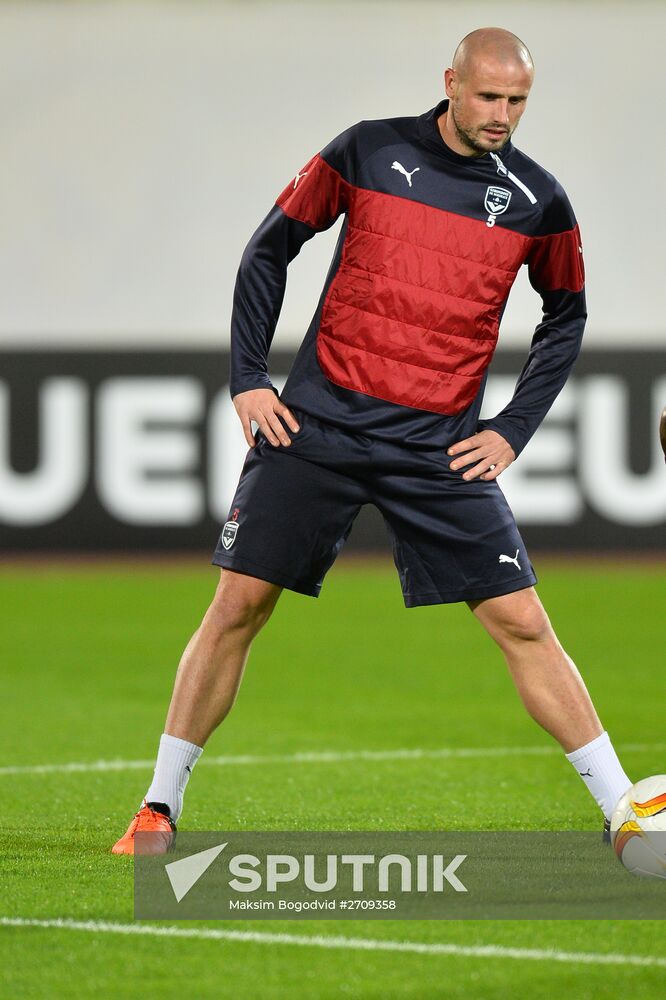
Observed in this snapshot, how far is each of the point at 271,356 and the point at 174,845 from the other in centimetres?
957

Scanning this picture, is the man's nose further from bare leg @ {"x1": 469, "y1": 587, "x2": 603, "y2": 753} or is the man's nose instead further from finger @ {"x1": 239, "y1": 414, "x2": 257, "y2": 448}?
bare leg @ {"x1": 469, "y1": 587, "x2": 603, "y2": 753}

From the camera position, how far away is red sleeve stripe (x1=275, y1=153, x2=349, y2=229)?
4.55 metres

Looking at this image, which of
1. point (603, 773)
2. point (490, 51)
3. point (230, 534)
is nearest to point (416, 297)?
point (490, 51)

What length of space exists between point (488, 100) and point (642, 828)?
6.15 feet

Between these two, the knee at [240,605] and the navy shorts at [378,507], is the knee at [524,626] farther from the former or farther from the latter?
the knee at [240,605]

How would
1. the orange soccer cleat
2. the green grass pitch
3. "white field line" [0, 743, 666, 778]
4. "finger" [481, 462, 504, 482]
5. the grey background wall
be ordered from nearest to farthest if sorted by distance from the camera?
the green grass pitch
the orange soccer cleat
"finger" [481, 462, 504, 482]
"white field line" [0, 743, 666, 778]
the grey background wall

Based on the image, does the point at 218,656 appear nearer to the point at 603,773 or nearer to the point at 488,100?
the point at 603,773

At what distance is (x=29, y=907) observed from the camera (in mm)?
3922

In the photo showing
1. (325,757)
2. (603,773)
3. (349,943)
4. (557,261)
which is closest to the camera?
(349,943)

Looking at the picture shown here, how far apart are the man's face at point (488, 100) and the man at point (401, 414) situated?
4 centimetres

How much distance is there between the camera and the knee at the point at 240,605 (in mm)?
4547

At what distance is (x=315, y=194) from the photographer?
456 centimetres

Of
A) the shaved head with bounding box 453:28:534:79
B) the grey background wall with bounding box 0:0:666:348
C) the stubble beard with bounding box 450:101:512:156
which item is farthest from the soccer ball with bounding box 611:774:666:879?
the grey background wall with bounding box 0:0:666:348

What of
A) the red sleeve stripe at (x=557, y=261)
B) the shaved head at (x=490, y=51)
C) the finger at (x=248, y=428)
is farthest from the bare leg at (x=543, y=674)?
the shaved head at (x=490, y=51)
